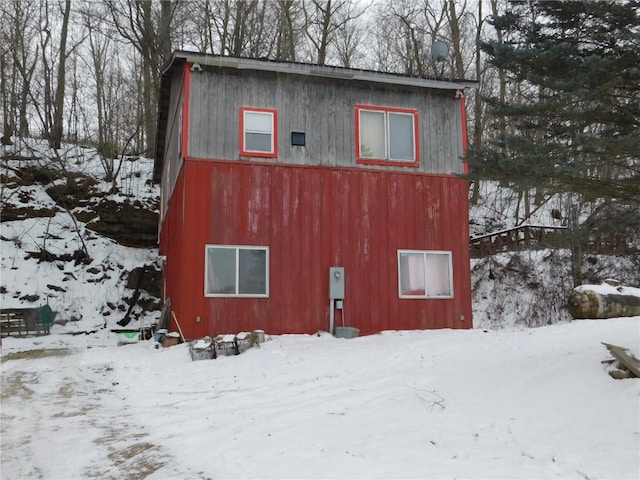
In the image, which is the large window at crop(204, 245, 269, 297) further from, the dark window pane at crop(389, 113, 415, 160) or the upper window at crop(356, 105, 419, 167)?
the dark window pane at crop(389, 113, 415, 160)

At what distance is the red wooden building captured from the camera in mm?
11609

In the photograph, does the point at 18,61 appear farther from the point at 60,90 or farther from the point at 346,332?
the point at 346,332

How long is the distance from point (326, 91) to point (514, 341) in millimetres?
6984

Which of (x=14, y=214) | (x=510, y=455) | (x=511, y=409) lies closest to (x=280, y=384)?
(x=511, y=409)

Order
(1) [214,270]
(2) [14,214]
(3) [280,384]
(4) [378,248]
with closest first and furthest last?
(3) [280,384], (1) [214,270], (4) [378,248], (2) [14,214]

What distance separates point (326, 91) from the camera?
504 inches

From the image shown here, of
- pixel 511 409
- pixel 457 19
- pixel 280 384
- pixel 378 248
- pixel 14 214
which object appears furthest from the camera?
pixel 457 19

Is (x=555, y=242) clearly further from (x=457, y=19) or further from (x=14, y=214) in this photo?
(x=457, y=19)

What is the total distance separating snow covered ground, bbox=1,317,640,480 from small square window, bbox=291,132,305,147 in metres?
4.97

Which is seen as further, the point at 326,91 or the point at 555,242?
the point at 326,91

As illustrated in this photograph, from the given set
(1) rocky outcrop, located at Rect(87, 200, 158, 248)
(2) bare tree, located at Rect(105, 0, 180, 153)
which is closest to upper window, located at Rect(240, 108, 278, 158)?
(1) rocky outcrop, located at Rect(87, 200, 158, 248)

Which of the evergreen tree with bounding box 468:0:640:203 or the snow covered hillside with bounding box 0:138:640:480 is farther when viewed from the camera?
the evergreen tree with bounding box 468:0:640:203

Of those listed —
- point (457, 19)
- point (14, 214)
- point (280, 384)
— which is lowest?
point (280, 384)

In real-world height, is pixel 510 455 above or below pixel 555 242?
below
